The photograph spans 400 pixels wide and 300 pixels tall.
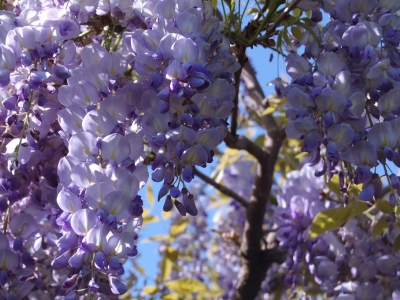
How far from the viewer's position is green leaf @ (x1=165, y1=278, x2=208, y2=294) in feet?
6.70

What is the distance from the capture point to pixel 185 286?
2051 millimetres

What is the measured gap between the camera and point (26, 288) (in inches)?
47.8

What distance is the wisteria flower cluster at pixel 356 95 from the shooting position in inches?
36.0

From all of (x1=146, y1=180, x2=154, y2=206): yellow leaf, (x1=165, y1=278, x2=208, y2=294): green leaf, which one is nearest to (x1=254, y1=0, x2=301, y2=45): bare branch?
(x1=165, y1=278, x2=208, y2=294): green leaf

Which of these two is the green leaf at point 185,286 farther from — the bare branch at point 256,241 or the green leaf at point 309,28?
the green leaf at point 309,28

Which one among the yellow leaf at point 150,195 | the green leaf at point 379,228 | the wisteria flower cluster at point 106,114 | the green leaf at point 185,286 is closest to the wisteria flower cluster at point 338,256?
the green leaf at point 379,228

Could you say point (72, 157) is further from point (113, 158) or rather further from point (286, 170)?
point (286, 170)

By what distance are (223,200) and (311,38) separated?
5.22 ft

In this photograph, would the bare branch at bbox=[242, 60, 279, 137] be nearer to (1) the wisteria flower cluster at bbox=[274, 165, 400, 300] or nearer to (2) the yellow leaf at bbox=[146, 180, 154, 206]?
(1) the wisteria flower cluster at bbox=[274, 165, 400, 300]

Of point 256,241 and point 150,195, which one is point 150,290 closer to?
point 256,241

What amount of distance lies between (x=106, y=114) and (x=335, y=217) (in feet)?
2.02

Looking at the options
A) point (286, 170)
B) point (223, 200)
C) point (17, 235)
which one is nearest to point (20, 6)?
point (17, 235)

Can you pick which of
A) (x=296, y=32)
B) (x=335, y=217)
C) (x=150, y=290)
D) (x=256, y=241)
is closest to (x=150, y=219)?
(x=150, y=290)

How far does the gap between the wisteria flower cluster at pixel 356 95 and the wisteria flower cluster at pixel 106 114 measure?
0.42ft
